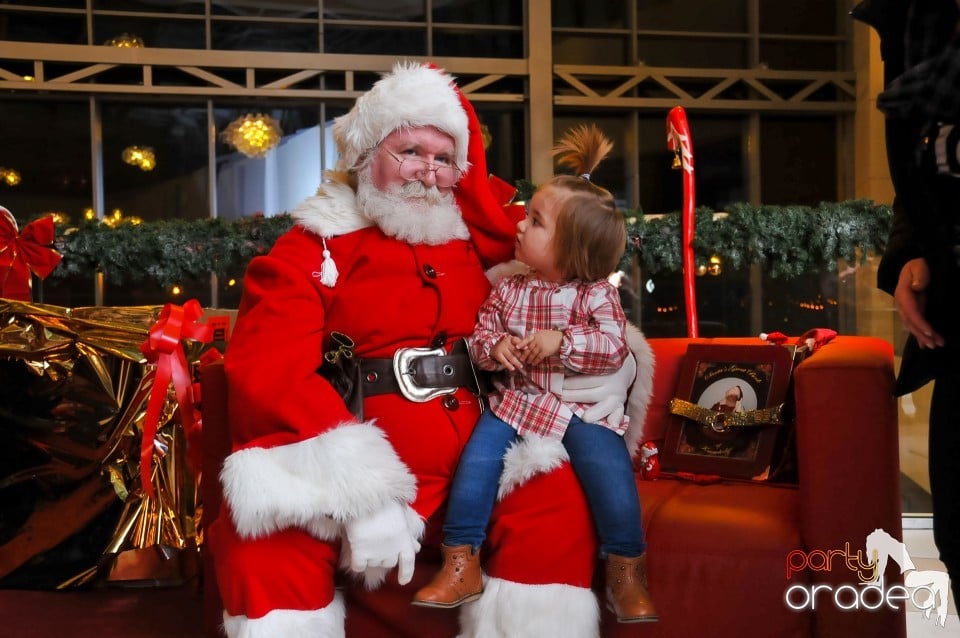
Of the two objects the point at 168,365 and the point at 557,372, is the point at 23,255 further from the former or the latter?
the point at 557,372

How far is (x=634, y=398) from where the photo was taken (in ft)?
7.02

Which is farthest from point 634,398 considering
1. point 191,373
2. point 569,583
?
point 191,373

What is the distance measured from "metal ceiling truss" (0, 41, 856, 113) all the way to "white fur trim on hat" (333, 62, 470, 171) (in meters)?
4.87

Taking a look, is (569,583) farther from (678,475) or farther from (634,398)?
(678,475)

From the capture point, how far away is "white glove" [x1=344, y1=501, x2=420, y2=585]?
5.57 feet

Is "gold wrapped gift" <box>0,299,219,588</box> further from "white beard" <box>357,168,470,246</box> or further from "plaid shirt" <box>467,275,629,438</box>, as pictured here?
"plaid shirt" <box>467,275,629,438</box>

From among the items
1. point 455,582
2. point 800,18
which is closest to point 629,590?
point 455,582

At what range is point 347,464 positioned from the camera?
1716 millimetres

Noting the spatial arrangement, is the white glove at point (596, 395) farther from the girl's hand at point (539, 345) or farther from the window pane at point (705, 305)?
the window pane at point (705, 305)

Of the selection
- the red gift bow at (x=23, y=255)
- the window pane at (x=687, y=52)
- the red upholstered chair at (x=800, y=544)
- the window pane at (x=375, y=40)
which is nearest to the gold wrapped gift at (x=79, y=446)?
the red gift bow at (x=23, y=255)

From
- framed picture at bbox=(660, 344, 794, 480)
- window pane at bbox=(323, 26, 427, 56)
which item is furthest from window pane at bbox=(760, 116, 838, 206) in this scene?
framed picture at bbox=(660, 344, 794, 480)

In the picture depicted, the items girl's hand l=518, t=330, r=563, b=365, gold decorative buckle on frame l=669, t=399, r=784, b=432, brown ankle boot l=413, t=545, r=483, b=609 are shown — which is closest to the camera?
brown ankle boot l=413, t=545, r=483, b=609

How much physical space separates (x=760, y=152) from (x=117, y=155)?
5.67 metres

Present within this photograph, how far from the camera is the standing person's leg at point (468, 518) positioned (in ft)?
5.61
